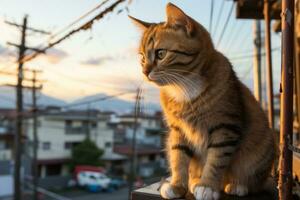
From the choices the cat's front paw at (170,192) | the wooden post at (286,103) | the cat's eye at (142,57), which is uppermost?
the cat's eye at (142,57)

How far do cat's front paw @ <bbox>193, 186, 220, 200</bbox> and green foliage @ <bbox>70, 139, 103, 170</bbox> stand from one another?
87.6ft

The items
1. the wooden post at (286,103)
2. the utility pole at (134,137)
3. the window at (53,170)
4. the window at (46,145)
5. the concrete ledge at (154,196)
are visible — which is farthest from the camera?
the window at (53,170)

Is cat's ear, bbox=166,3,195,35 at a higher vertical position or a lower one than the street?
higher

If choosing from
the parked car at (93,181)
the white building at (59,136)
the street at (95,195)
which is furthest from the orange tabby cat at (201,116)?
the white building at (59,136)

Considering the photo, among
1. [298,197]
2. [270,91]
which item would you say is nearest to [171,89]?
[298,197]

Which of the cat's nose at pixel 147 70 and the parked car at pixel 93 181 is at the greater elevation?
the cat's nose at pixel 147 70

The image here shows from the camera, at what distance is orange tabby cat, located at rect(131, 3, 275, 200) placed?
1.70 m

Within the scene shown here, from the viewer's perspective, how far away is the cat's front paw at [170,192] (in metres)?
1.75

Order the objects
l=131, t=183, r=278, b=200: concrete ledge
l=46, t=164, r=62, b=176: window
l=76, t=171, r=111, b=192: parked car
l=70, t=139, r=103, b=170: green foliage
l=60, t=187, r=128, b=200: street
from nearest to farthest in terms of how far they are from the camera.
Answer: l=131, t=183, r=278, b=200: concrete ledge < l=60, t=187, r=128, b=200: street < l=76, t=171, r=111, b=192: parked car < l=70, t=139, r=103, b=170: green foliage < l=46, t=164, r=62, b=176: window

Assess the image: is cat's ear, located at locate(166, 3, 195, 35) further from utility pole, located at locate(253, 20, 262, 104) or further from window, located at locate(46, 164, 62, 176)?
window, located at locate(46, 164, 62, 176)

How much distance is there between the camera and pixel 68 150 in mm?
29516

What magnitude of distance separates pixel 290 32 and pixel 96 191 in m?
26.1

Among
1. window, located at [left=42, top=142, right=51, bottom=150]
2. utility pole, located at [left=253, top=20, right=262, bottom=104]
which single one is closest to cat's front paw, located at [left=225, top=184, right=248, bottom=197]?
utility pole, located at [left=253, top=20, right=262, bottom=104]

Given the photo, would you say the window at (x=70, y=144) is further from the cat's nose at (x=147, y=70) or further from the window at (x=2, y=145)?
the cat's nose at (x=147, y=70)
